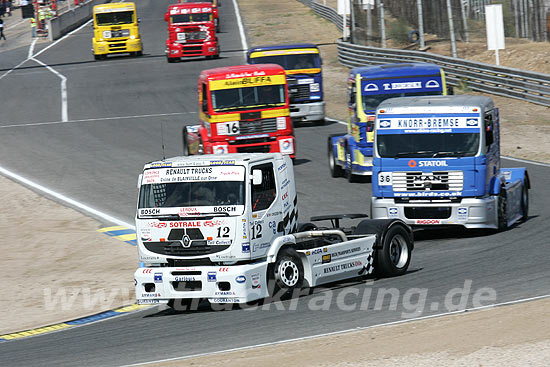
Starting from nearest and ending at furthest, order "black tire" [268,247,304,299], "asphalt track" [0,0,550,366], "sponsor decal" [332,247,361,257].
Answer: "asphalt track" [0,0,550,366], "black tire" [268,247,304,299], "sponsor decal" [332,247,361,257]

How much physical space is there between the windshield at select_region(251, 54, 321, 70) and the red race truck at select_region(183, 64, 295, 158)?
23.0 ft

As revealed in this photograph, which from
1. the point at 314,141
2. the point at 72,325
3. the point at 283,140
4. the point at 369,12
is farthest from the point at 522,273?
the point at 369,12

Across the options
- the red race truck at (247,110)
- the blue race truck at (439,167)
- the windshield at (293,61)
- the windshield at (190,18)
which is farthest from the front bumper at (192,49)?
the blue race truck at (439,167)

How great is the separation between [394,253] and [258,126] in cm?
1090

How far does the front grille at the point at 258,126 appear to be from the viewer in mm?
25109

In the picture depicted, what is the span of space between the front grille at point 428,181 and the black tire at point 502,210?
917 mm

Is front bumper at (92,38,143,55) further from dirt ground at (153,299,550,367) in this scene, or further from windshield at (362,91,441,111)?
dirt ground at (153,299,550,367)

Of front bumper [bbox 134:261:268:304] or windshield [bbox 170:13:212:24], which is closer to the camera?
front bumper [bbox 134:261:268:304]

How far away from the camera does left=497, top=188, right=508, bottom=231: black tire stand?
690 inches

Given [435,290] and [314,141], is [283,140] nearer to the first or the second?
[314,141]

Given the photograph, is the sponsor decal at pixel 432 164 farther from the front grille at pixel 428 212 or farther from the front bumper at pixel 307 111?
the front bumper at pixel 307 111

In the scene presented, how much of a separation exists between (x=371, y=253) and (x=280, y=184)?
1851mm

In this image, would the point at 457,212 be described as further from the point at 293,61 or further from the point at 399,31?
the point at 399,31

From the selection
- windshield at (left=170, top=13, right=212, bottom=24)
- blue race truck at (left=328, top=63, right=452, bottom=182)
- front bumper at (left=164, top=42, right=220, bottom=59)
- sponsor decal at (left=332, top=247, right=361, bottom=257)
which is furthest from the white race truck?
front bumper at (left=164, top=42, right=220, bottom=59)
